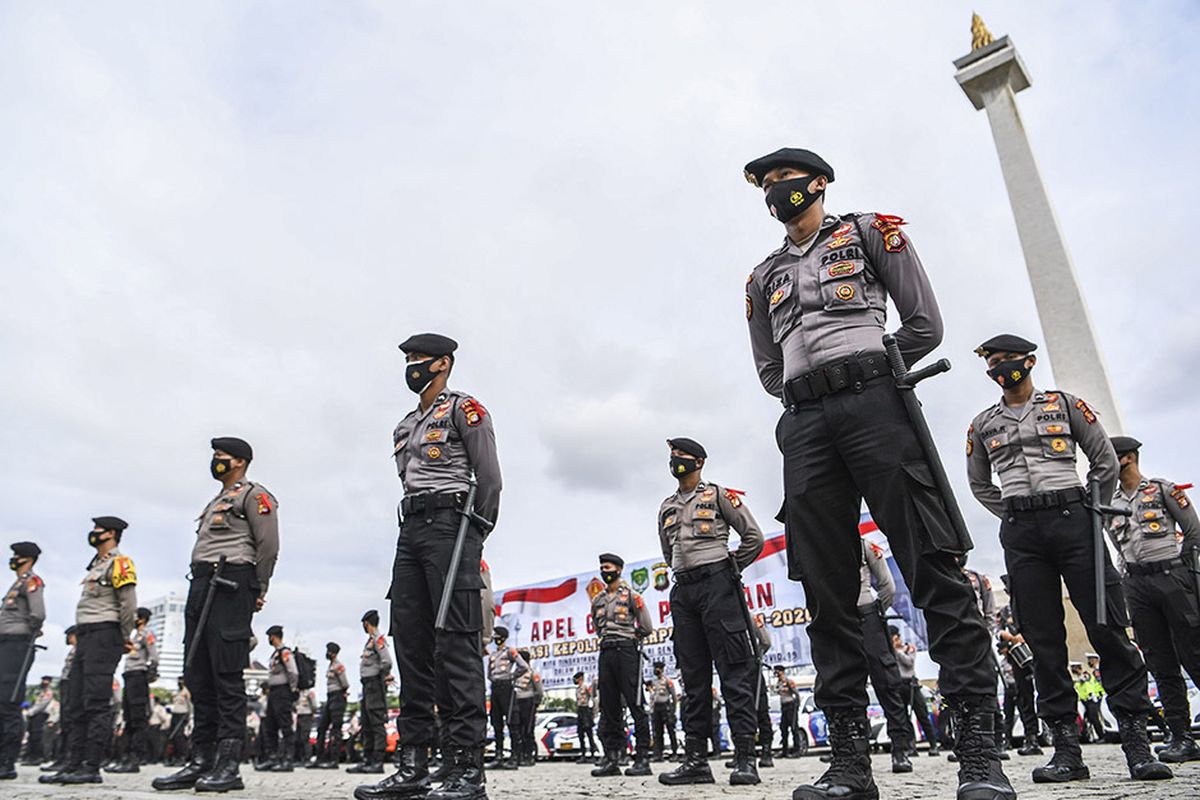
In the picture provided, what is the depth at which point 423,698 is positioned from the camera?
15.1 ft

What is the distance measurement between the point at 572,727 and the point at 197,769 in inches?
603

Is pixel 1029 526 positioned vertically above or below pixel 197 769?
above

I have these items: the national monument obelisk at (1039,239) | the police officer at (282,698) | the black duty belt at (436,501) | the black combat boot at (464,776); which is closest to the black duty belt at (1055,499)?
the black duty belt at (436,501)

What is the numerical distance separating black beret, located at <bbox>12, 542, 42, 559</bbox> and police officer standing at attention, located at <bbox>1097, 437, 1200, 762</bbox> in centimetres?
1009

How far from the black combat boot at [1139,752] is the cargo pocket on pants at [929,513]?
7.48 feet

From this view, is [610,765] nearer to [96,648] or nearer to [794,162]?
[96,648]

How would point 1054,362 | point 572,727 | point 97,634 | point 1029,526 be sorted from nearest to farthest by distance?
1. point 1029,526
2. point 97,634
3. point 572,727
4. point 1054,362

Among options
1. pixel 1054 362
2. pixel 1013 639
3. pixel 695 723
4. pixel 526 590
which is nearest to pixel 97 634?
pixel 695 723

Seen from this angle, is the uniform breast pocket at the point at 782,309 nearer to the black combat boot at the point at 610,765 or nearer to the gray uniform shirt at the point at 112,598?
the black combat boot at the point at 610,765

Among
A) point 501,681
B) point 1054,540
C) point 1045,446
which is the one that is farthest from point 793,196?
point 501,681

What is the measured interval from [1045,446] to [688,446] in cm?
277

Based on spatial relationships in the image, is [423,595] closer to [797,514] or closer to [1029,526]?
[797,514]

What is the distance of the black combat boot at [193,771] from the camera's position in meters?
5.68

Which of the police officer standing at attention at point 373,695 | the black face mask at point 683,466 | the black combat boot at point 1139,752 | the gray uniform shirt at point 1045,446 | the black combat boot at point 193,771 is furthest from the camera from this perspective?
the police officer standing at attention at point 373,695
